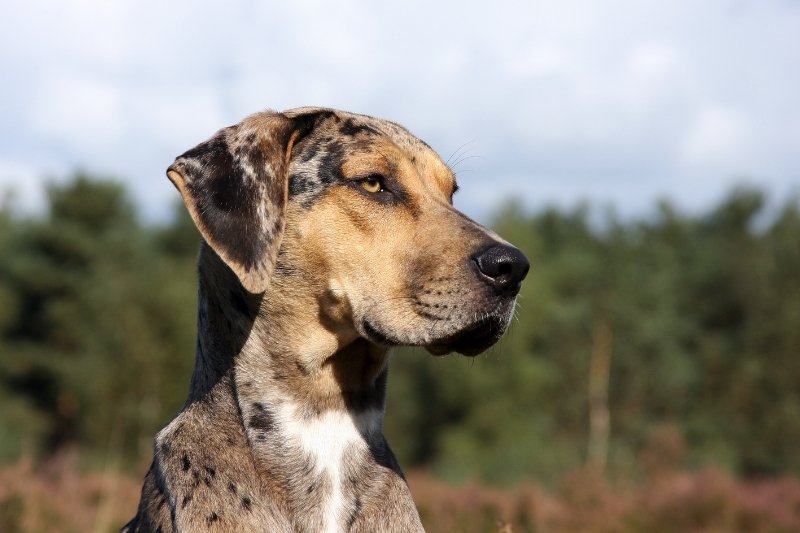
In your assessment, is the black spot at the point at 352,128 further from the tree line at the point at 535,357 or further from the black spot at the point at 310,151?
the tree line at the point at 535,357

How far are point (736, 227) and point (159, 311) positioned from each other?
36.3 meters

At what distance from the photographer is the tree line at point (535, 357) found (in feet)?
142

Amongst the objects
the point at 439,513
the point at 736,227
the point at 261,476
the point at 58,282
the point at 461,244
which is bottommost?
the point at 58,282

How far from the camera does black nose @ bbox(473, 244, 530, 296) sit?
176 inches

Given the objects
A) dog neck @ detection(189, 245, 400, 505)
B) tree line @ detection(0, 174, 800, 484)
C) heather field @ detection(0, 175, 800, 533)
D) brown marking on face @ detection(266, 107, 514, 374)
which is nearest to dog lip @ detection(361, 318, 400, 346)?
brown marking on face @ detection(266, 107, 514, 374)

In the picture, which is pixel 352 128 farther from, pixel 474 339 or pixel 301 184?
pixel 474 339

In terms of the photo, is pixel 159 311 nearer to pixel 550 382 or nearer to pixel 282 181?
pixel 550 382

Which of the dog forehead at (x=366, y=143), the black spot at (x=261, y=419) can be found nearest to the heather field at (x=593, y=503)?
the dog forehead at (x=366, y=143)

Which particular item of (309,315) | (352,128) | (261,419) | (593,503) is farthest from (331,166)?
(593,503)

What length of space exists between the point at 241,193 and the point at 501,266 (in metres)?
1.23

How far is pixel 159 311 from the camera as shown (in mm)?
40281

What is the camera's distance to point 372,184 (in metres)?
4.90

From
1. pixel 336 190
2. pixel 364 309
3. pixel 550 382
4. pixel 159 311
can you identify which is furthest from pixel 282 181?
pixel 550 382

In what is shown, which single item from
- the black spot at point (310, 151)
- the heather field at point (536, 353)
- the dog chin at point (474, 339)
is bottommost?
the heather field at point (536, 353)
